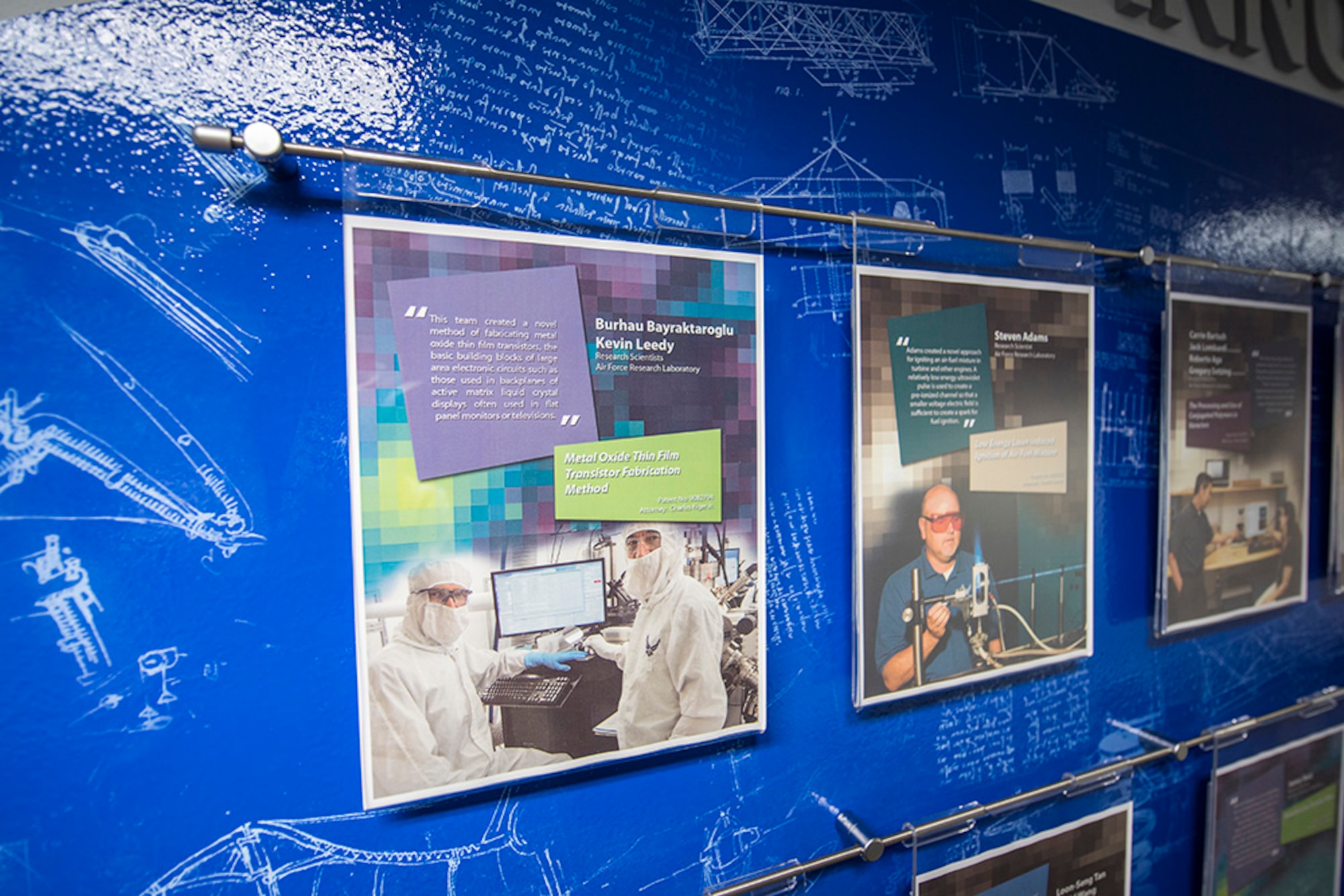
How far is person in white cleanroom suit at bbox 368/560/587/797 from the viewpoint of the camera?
708 mm

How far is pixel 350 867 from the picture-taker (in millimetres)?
721

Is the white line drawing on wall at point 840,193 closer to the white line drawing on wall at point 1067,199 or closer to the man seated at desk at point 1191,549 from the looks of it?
the white line drawing on wall at point 1067,199

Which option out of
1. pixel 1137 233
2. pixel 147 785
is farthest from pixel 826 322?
pixel 147 785

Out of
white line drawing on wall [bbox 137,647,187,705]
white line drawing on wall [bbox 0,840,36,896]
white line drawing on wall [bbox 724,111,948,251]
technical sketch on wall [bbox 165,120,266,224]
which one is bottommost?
white line drawing on wall [bbox 0,840,36,896]

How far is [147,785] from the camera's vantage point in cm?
65

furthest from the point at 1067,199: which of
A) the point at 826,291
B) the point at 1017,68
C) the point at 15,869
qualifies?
the point at 15,869

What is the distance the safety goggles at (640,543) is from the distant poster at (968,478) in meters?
0.31

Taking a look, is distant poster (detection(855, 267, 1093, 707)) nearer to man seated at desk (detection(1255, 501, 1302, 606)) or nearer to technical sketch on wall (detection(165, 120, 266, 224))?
man seated at desk (detection(1255, 501, 1302, 606))

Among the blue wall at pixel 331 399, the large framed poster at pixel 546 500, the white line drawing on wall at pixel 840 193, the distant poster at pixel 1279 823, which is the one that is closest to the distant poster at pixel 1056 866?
the blue wall at pixel 331 399

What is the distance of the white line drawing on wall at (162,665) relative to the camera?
2.11 feet

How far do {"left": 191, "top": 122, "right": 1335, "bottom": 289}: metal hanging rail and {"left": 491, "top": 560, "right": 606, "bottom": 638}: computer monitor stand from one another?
45 cm

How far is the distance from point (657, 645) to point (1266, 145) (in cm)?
168

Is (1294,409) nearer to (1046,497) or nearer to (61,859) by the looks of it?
(1046,497)

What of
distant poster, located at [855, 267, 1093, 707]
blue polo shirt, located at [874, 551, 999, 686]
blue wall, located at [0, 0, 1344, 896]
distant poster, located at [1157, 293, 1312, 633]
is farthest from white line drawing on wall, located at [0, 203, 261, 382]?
distant poster, located at [1157, 293, 1312, 633]
